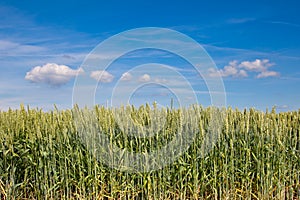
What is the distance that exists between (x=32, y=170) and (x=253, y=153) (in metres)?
4.25

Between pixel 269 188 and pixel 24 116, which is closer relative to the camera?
pixel 269 188

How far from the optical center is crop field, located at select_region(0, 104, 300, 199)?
6.51m

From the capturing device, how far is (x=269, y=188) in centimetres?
670

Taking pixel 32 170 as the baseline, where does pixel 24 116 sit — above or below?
above

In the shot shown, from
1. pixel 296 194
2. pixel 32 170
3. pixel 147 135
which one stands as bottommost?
pixel 296 194

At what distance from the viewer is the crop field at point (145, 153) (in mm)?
6512

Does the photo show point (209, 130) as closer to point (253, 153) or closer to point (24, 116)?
point (253, 153)

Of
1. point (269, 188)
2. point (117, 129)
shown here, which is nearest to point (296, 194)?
point (269, 188)

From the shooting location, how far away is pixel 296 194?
7305 millimetres

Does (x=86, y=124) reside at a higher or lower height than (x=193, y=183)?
higher

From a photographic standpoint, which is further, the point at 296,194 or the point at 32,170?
the point at 296,194

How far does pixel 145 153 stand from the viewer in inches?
253

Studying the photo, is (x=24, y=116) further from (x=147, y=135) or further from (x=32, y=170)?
(x=147, y=135)

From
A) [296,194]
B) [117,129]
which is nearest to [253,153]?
[296,194]
